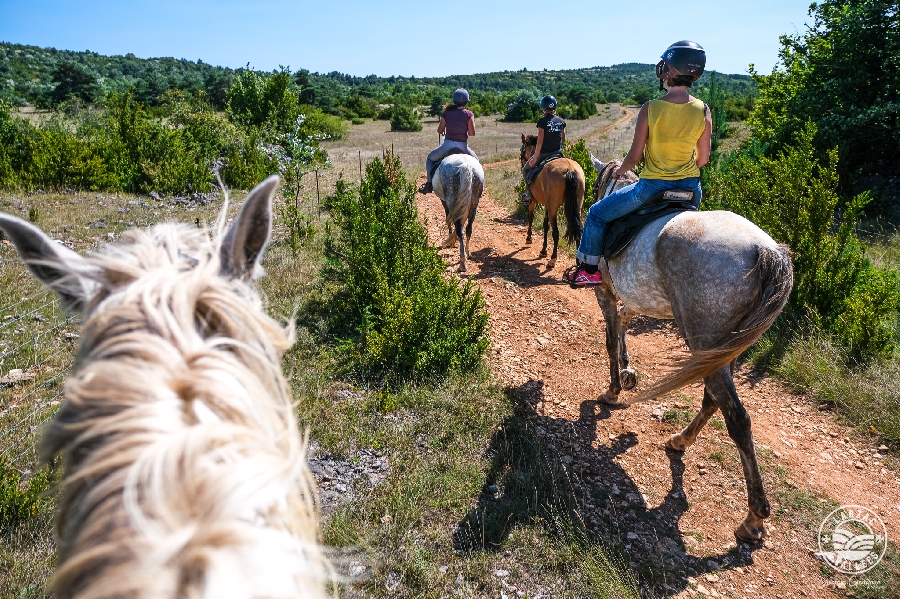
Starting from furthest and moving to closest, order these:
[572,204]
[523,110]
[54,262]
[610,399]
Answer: [523,110], [572,204], [610,399], [54,262]

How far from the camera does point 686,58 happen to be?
152 inches

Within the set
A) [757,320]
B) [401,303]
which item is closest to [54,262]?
[757,320]

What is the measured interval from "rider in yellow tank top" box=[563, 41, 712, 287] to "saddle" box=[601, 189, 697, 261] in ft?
0.18

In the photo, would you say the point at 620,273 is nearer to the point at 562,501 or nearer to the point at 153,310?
the point at 562,501

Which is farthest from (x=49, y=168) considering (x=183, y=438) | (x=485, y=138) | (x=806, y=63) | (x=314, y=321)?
(x=485, y=138)

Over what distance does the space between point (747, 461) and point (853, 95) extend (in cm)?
1139

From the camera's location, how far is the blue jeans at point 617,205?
14.3 ft

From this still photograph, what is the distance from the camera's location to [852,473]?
435 cm

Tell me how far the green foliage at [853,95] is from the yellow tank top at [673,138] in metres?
8.01

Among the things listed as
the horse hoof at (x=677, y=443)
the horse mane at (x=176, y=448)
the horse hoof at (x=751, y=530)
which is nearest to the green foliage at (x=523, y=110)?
the horse hoof at (x=677, y=443)

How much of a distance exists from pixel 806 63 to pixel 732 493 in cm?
1288

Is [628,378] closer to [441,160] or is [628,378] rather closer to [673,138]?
[673,138]

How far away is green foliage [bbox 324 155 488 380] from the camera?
18.3 feet

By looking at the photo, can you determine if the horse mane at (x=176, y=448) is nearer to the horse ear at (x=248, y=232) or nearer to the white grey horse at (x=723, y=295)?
the horse ear at (x=248, y=232)
